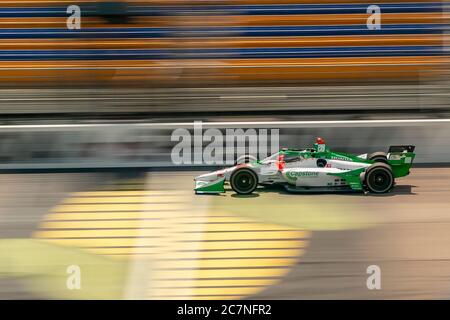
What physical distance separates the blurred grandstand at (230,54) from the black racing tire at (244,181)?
3.81 m

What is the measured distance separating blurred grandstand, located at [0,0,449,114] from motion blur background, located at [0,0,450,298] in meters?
0.04

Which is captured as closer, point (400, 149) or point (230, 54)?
point (400, 149)

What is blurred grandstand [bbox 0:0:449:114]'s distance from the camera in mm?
11719

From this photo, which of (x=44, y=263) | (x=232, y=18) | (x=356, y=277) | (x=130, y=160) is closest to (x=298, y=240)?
(x=356, y=277)

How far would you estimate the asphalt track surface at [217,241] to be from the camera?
453 cm

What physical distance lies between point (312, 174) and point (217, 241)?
170cm

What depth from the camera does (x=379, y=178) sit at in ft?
22.0

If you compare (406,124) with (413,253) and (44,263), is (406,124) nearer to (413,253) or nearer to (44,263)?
(413,253)

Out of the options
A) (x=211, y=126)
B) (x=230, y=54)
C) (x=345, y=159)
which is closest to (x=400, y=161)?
(x=345, y=159)

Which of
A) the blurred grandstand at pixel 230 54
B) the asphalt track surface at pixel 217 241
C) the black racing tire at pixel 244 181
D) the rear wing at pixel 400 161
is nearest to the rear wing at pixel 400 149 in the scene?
the rear wing at pixel 400 161

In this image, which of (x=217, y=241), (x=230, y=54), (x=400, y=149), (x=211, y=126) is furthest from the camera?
(x=230, y=54)

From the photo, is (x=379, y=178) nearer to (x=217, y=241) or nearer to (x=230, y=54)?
(x=217, y=241)

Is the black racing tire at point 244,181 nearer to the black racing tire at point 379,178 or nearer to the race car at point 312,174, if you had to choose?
the race car at point 312,174

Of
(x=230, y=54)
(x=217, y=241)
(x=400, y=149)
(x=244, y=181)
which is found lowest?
(x=217, y=241)
